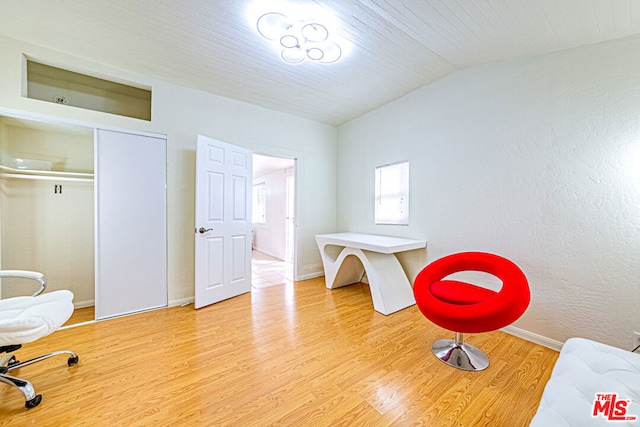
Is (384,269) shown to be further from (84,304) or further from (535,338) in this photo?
(84,304)

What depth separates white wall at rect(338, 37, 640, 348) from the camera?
1.69 metres

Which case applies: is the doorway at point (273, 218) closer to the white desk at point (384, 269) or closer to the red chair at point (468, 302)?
the white desk at point (384, 269)

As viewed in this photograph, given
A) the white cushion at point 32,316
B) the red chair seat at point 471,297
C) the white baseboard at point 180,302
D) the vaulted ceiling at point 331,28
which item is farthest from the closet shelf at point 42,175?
the red chair seat at point 471,297

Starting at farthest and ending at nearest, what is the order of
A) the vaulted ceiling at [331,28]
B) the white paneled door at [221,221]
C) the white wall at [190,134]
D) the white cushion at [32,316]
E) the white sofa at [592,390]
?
the white paneled door at [221,221] < the white wall at [190,134] < the vaulted ceiling at [331,28] < the white cushion at [32,316] < the white sofa at [592,390]

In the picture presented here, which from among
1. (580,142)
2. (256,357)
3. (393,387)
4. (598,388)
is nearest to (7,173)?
(256,357)

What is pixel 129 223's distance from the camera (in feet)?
8.40

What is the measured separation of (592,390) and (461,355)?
0.98 meters

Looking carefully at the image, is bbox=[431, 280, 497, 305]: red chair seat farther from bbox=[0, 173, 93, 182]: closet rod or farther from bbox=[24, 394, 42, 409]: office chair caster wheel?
bbox=[0, 173, 93, 182]: closet rod

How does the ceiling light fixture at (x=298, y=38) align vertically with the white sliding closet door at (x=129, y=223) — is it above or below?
above

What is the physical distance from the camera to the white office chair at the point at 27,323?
1.30m

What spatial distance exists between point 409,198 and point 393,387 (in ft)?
7.09

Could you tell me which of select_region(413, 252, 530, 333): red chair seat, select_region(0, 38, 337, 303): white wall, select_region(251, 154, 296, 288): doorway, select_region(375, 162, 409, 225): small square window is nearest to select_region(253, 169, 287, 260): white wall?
select_region(251, 154, 296, 288): doorway

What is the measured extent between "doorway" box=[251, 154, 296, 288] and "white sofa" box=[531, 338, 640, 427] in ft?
11.4

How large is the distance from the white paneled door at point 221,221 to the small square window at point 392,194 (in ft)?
6.21
